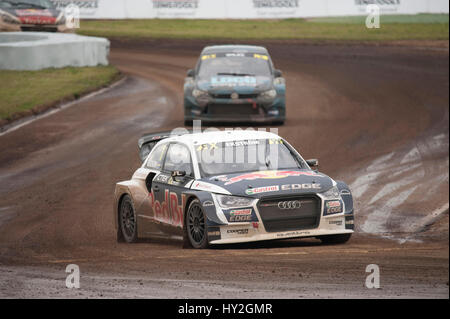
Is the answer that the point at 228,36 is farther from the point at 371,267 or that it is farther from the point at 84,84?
the point at 371,267

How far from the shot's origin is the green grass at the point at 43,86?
24.2m

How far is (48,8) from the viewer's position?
1411 inches

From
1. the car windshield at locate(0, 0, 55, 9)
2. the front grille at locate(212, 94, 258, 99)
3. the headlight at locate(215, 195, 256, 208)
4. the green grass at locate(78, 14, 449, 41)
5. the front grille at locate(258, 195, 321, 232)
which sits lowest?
the green grass at locate(78, 14, 449, 41)

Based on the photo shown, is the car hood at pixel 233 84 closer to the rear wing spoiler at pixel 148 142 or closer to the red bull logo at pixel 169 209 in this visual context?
the rear wing spoiler at pixel 148 142

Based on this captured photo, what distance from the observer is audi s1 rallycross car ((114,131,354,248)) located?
35.1 feet

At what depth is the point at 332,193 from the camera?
11.1m

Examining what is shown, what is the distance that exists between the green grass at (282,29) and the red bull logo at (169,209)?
2925 centimetres

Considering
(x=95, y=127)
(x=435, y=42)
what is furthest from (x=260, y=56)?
(x=435, y=42)

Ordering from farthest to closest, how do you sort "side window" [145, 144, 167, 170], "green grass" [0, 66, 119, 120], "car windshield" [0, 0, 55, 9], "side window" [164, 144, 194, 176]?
"car windshield" [0, 0, 55, 9], "green grass" [0, 66, 119, 120], "side window" [145, 144, 167, 170], "side window" [164, 144, 194, 176]

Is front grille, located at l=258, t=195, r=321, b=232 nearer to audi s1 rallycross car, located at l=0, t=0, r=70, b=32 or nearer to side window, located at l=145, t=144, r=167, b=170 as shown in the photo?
side window, located at l=145, t=144, r=167, b=170

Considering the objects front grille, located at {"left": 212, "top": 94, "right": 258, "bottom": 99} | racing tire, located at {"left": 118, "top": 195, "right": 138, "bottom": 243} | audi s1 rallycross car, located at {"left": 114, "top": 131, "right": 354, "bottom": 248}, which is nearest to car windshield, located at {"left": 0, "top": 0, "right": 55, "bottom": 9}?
front grille, located at {"left": 212, "top": 94, "right": 258, "bottom": 99}

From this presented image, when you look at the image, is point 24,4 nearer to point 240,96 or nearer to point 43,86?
point 43,86

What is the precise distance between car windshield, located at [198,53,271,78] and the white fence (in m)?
20.8

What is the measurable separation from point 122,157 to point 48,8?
18.6 meters
